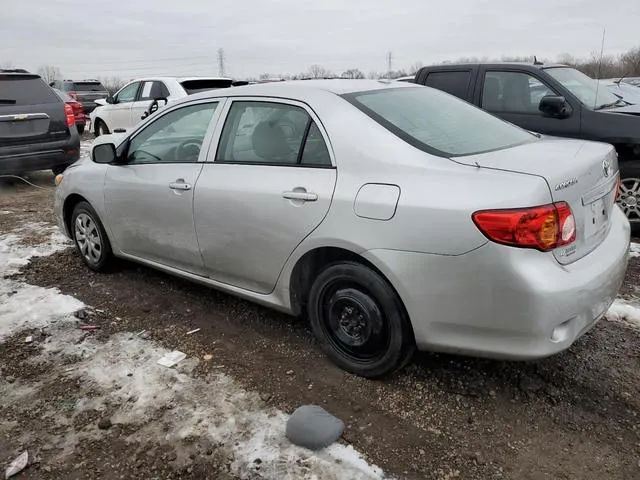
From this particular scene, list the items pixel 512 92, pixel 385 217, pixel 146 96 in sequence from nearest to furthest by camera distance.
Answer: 1. pixel 385 217
2. pixel 512 92
3. pixel 146 96

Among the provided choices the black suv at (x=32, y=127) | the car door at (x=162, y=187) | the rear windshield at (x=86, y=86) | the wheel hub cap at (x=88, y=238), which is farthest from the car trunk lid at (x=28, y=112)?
the rear windshield at (x=86, y=86)

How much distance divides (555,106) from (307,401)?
4165 mm

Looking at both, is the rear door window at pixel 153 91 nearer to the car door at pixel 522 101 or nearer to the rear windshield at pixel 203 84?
the rear windshield at pixel 203 84

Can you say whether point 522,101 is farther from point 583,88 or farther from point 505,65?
point 583,88

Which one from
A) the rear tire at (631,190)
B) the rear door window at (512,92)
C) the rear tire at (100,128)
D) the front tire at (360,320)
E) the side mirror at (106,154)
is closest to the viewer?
the front tire at (360,320)

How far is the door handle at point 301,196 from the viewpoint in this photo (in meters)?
2.93

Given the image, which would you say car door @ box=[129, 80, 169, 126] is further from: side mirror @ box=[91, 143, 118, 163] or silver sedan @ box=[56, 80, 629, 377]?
silver sedan @ box=[56, 80, 629, 377]

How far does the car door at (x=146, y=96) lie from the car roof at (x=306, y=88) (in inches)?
314

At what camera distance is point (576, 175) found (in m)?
2.60

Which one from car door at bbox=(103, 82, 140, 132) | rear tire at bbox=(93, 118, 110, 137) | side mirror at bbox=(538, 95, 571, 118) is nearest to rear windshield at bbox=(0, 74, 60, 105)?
car door at bbox=(103, 82, 140, 132)

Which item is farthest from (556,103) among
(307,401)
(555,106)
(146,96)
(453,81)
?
(146,96)

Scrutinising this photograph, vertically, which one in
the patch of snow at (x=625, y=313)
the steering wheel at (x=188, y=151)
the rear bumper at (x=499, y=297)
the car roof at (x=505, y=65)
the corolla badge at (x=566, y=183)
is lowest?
the patch of snow at (x=625, y=313)

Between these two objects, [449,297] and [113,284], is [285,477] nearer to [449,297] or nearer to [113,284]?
[449,297]

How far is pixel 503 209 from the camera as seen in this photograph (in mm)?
2363
